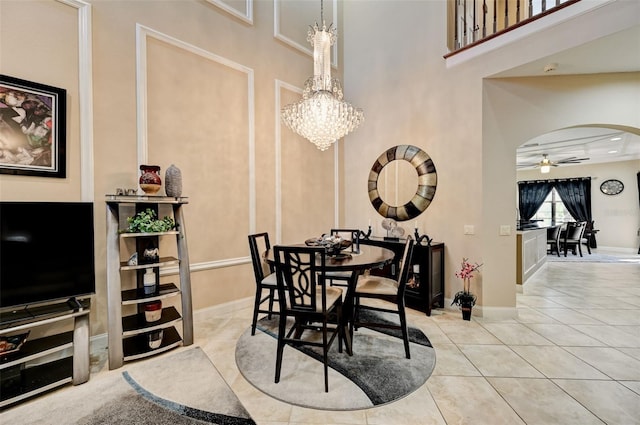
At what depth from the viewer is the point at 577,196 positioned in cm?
952

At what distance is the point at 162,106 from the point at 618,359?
16.8ft

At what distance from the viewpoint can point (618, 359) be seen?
243cm

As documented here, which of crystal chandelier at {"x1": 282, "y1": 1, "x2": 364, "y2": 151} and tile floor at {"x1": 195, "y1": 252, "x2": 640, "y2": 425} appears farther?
crystal chandelier at {"x1": 282, "y1": 1, "x2": 364, "y2": 151}

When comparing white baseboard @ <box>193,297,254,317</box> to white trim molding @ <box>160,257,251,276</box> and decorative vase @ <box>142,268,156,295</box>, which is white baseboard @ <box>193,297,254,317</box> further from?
decorative vase @ <box>142,268,156,295</box>

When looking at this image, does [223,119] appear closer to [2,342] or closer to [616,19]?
[2,342]

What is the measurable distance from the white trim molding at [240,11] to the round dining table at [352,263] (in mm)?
3207

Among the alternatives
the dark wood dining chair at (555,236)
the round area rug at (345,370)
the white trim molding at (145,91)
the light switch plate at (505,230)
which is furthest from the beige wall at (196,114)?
the dark wood dining chair at (555,236)

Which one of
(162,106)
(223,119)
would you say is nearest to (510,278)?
(223,119)

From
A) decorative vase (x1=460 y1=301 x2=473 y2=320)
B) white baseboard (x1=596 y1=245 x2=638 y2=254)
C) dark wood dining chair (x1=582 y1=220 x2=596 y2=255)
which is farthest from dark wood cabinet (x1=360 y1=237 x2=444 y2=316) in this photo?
white baseboard (x1=596 y1=245 x2=638 y2=254)

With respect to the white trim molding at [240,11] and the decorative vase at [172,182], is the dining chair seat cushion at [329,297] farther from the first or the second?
the white trim molding at [240,11]

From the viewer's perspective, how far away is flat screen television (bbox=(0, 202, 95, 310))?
1.99 metres

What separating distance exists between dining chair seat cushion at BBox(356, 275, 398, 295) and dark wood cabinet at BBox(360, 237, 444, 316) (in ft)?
2.92

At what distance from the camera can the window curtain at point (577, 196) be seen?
930cm

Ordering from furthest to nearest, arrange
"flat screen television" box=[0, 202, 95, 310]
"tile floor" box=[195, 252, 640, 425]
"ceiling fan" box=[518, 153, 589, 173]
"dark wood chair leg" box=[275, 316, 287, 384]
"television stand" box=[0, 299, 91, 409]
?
"ceiling fan" box=[518, 153, 589, 173]
"dark wood chair leg" box=[275, 316, 287, 384]
"flat screen television" box=[0, 202, 95, 310]
"television stand" box=[0, 299, 91, 409]
"tile floor" box=[195, 252, 640, 425]
